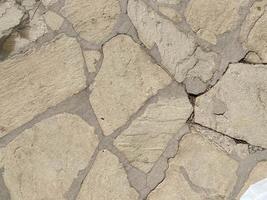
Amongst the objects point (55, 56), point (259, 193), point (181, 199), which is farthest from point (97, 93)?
point (259, 193)

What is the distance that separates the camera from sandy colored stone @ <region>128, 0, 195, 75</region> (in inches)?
82.4

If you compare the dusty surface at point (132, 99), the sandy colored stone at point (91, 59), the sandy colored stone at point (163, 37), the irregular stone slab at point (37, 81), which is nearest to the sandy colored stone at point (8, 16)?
the dusty surface at point (132, 99)

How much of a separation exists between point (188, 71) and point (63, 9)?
52cm

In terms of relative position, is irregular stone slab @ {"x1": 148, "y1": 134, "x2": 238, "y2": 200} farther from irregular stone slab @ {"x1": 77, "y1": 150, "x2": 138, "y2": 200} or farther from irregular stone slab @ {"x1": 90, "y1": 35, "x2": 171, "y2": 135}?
irregular stone slab @ {"x1": 90, "y1": 35, "x2": 171, "y2": 135}

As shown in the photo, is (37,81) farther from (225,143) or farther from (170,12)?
(225,143)

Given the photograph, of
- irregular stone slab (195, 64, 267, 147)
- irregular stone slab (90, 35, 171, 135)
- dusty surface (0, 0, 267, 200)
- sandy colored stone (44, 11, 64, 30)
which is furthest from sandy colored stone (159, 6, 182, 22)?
sandy colored stone (44, 11, 64, 30)

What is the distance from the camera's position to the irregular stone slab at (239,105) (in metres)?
2.04

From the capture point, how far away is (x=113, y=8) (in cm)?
212

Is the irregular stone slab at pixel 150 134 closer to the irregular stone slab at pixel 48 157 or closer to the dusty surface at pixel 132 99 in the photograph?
the dusty surface at pixel 132 99

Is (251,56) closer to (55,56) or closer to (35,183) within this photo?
(55,56)

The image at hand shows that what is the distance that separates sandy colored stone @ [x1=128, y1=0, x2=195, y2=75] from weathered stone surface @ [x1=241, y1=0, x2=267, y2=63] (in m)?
0.21

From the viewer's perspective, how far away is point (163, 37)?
82.4 inches

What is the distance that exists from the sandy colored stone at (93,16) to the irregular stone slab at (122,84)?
8 cm

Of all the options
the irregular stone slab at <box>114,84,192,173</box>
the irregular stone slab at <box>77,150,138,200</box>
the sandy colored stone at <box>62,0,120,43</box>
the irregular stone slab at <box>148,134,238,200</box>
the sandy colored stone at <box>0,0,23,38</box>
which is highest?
the sandy colored stone at <box>0,0,23,38</box>
